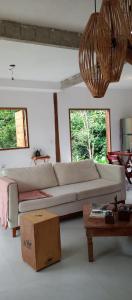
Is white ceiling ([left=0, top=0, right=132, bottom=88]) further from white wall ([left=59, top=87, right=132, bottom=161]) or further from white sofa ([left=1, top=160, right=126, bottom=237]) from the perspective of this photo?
white sofa ([left=1, top=160, right=126, bottom=237])

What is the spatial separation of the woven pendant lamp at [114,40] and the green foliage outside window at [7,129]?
543cm

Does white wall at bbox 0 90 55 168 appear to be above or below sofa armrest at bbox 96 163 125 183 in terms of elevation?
above

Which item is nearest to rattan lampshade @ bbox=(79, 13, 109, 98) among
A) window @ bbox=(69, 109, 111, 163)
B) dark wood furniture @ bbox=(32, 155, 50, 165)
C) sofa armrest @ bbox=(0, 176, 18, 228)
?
sofa armrest @ bbox=(0, 176, 18, 228)

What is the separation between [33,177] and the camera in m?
3.96

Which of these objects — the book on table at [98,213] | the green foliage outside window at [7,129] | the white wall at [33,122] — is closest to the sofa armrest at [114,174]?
the book on table at [98,213]

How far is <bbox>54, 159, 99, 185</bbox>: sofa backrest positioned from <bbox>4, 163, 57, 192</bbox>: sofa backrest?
4.5 inches

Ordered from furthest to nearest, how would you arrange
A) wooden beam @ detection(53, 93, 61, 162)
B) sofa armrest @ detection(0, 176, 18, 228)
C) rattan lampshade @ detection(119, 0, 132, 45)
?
wooden beam @ detection(53, 93, 61, 162) < sofa armrest @ detection(0, 176, 18, 228) < rattan lampshade @ detection(119, 0, 132, 45)

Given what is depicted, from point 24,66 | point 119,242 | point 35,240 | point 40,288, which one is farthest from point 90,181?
point 24,66

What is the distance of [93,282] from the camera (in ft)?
7.14

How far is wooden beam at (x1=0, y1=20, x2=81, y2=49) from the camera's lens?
330 cm

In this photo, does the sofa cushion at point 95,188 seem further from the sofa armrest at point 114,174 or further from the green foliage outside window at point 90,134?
the green foliage outside window at point 90,134

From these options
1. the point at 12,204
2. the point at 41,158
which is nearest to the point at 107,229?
the point at 12,204

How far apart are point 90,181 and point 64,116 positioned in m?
3.48

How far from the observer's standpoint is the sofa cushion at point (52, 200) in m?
3.27
